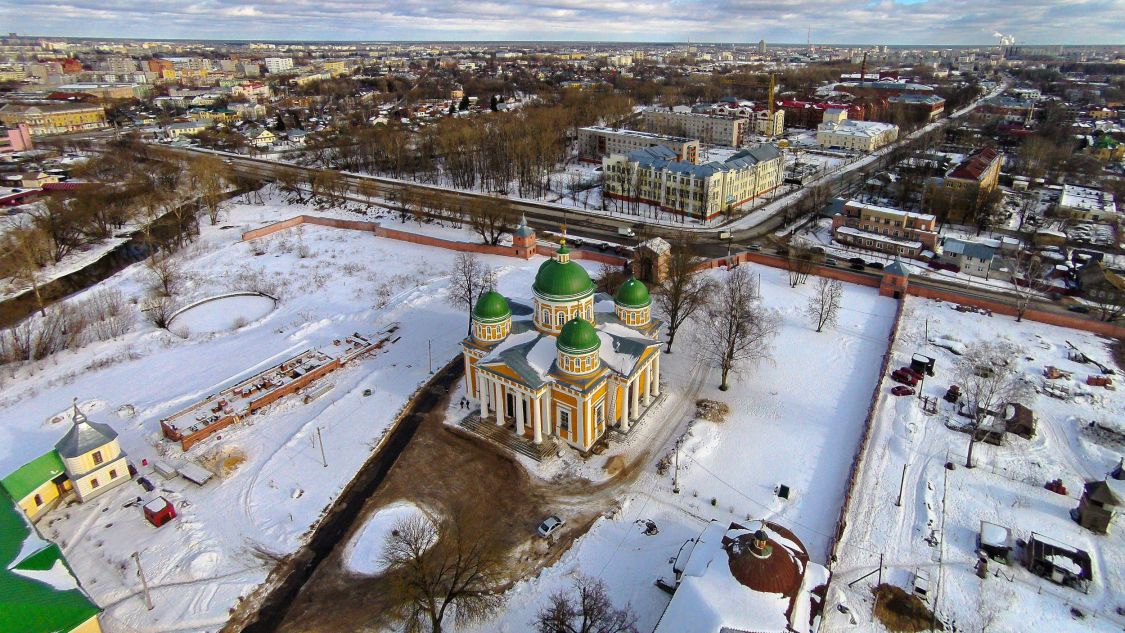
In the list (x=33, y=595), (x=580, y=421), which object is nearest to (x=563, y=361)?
(x=580, y=421)

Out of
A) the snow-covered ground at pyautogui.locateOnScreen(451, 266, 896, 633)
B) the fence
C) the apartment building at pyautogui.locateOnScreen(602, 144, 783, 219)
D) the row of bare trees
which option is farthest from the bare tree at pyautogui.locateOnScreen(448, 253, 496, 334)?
the row of bare trees

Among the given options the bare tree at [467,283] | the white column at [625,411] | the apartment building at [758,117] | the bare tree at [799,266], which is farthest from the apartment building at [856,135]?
the white column at [625,411]

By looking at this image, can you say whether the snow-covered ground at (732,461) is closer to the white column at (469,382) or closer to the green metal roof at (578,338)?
the green metal roof at (578,338)

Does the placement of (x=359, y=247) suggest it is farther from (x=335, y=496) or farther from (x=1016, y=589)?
(x=1016, y=589)

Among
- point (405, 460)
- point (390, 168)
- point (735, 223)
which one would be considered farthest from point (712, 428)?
point (390, 168)

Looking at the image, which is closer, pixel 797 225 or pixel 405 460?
Result: pixel 405 460

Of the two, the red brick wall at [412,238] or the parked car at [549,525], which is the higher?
the red brick wall at [412,238]

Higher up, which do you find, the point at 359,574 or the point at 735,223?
the point at 735,223
